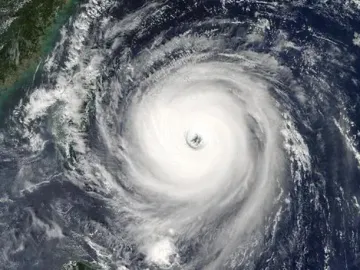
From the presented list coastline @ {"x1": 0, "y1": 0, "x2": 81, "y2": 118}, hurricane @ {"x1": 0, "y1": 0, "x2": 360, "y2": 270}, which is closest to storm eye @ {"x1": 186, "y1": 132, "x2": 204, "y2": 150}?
hurricane @ {"x1": 0, "y1": 0, "x2": 360, "y2": 270}

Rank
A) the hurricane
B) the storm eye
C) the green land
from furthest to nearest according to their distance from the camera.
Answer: the green land < the hurricane < the storm eye

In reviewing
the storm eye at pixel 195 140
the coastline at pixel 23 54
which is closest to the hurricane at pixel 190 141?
the storm eye at pixel 195 140

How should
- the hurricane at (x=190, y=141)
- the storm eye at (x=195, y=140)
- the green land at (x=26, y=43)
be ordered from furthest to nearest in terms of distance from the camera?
the green land at (x=26, y=43), the hurricane at (x=190, y=141), the storm eye at (x=195, y=140)

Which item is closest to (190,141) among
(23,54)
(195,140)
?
(195,140)

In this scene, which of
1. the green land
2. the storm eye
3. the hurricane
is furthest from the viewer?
the green land

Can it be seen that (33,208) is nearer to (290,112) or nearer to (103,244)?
(103,244)

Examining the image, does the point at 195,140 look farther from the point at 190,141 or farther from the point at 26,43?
the point at 26,43

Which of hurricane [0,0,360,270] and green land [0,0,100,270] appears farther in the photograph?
green land [0,0,100,270]

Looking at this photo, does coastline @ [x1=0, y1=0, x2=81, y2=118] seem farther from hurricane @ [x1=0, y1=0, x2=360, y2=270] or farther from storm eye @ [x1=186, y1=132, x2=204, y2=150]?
storm eye @ [x1=186, y1=132, x2=204, y2=150]

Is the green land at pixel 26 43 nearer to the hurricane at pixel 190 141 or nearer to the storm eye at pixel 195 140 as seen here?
the hurricane at pixel 190 141
